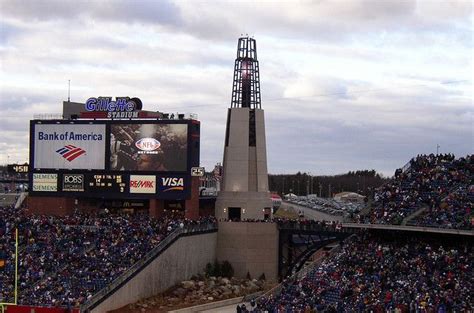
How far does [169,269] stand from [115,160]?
10800mm

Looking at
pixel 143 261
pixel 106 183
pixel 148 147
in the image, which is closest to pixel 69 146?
pixel 106 183

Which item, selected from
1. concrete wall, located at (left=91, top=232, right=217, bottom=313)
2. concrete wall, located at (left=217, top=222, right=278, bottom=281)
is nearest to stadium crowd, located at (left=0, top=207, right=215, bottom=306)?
concrete wall, located at (left=91, top=232, right=217, bottom=313)

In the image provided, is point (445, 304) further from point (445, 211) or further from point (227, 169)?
point (227, 169)

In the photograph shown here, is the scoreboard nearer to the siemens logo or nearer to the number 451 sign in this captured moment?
the siemens logo

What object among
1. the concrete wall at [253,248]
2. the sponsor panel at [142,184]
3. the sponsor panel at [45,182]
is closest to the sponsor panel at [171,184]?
the sponsor panel at [142,184]

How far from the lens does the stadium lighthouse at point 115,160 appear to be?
58031 millimetres

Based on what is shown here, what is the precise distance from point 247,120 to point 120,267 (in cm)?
1790

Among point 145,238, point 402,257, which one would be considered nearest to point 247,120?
point 145,238

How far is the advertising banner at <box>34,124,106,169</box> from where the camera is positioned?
196ft

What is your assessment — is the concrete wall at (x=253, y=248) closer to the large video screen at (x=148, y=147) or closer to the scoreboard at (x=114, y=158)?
the scoreboard at (x=114, y=158)

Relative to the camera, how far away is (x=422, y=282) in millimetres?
38281

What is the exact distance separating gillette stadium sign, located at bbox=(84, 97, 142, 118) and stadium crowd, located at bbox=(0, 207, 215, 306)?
26.3ft

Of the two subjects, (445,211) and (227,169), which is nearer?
(445,211)

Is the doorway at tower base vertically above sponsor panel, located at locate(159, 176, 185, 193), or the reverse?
sponsor panel, located at locate(159, 176, 185, 193)
